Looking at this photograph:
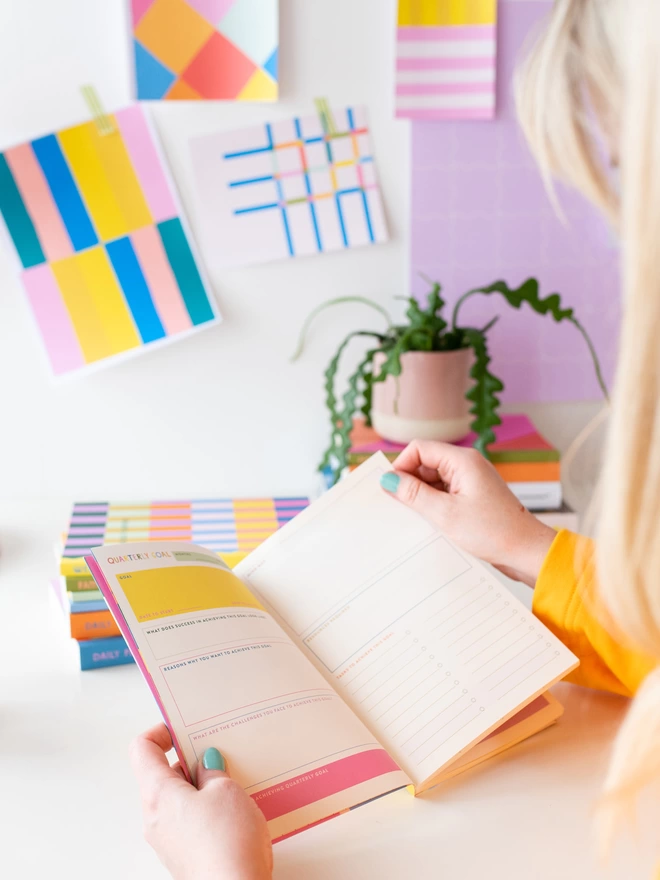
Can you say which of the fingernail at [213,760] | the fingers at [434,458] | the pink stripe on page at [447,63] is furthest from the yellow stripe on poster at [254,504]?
the pink stripe on page at [447,63]

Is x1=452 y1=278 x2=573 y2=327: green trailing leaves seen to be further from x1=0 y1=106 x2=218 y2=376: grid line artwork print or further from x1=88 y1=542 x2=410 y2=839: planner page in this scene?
x1=88 y1=542 x2=410 y2=839: planner page

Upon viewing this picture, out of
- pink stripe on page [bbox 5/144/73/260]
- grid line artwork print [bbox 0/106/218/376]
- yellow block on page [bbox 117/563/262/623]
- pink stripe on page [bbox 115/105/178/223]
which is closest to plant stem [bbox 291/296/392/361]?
grid line artwork print [bbox 0/106/218/376]

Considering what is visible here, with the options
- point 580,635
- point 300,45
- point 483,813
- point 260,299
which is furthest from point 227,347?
point 483,813

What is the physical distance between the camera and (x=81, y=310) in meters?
1.20

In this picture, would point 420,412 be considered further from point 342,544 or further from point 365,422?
point 342,544

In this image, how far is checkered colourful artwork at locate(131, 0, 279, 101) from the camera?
1.12m

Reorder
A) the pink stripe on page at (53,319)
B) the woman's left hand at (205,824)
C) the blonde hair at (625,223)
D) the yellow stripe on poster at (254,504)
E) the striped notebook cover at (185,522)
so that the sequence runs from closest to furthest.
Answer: the blonde hair at (625,223) < the woman's left hand at (205,824) < the striped notebook cover at (185,522) < the yellow stripe on poster at (254,504) < the pink stripe on page at (53,319)

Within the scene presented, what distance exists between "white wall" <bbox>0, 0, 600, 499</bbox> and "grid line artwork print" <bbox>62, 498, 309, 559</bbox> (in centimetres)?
18

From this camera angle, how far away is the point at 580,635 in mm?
750

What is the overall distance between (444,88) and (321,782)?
94 centimetres

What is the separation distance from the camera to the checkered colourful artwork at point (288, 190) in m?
1.20

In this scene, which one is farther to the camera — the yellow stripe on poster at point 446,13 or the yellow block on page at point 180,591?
the yellow stripe on poster at point 446,13

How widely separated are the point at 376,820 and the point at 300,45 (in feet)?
3.17

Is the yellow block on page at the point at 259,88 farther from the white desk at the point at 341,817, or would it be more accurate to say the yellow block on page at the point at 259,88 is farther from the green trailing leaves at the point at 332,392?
the white desk at the point at 341,817
